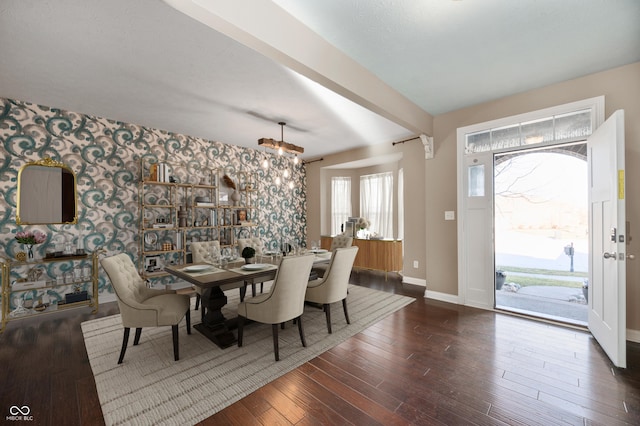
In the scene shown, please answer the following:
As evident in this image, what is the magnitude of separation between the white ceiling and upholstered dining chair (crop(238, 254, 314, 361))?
189 cm

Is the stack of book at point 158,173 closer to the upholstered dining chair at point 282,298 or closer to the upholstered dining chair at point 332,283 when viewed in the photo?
the upholstered dining chair at point 282,298

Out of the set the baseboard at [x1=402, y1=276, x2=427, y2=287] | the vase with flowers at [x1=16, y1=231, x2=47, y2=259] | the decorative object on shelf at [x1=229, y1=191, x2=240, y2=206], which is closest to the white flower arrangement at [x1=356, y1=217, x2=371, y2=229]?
the baseboard at [x1=402, y1=276, x2=427, y2=287]

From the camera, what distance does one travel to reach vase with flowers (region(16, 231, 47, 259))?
3203mm

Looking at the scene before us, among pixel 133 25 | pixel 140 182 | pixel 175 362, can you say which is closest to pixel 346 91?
pixel 133 25

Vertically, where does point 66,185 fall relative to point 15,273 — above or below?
above

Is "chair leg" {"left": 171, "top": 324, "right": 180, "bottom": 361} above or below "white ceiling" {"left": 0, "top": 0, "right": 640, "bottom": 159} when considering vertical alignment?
below

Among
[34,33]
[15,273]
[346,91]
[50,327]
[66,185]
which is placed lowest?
[50,327]

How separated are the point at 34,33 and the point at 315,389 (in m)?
3.50

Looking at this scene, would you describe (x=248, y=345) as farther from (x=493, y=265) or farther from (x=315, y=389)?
(x=493, y=265)

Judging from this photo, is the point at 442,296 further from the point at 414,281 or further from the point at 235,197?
the point at 235,197

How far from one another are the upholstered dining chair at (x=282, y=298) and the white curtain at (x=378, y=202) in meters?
4.00

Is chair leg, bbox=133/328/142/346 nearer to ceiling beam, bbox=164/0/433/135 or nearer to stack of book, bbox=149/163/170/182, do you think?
stack of book, bbox=149/163/170/182

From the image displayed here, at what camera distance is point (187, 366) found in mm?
2268

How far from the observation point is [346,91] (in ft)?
8.47
